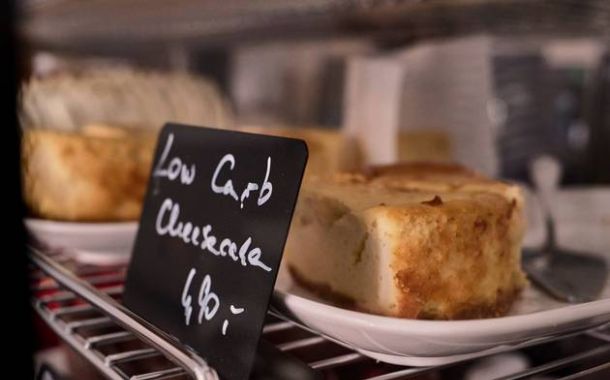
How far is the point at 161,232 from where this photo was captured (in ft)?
2.15

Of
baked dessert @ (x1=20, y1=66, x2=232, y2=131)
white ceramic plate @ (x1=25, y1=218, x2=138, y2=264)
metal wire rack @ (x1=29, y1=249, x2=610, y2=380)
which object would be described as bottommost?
metal wire rack @ (x1=29, y1=249, x2=610, y2=380)

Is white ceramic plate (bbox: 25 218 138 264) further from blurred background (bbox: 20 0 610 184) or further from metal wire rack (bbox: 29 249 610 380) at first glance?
blurred background (bbox: 20 0 610 184)

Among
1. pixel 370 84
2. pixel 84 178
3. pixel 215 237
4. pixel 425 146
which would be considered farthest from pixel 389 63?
pixel 215 237

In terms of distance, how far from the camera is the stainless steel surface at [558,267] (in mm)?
670

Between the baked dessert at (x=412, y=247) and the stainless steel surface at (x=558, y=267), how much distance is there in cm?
5

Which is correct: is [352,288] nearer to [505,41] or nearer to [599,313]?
[599,313]

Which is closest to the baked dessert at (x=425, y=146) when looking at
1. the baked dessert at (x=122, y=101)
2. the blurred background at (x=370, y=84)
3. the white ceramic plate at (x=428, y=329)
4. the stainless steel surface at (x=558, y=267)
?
the blurred background at (x=370, y=84)

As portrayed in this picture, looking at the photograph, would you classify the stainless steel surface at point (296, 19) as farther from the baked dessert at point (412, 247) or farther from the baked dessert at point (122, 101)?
the baked dessert at point (412, 247)

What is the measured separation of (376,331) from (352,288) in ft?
0.36

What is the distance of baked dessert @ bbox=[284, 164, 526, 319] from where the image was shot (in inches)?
22.2

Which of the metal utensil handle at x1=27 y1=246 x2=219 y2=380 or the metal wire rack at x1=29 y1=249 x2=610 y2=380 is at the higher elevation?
the metal utensil handle at x1=27 y1=246 x2=219 y2=380

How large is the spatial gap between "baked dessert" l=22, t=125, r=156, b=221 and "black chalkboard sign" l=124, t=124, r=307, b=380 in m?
0.25

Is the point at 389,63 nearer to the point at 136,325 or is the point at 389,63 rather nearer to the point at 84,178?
the point at 84,178

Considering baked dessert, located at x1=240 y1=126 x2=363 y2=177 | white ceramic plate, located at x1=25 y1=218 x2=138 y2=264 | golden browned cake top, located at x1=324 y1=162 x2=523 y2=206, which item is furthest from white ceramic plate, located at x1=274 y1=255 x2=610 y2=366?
baked dessert, located at x1=240 y1=126 x2=363 y2=177
